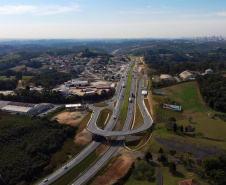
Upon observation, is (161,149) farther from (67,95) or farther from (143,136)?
(67,95)

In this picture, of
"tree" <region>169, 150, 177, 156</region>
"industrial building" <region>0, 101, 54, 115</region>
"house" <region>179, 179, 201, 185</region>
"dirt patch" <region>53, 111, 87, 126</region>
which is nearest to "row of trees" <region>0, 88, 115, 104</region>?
Result: "industrial building" <region>0, 101, 54, 115</region>

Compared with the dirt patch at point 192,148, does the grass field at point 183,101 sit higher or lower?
higher

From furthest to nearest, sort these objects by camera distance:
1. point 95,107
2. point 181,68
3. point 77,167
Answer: point 181,68 < point 95,107 < point 77,167

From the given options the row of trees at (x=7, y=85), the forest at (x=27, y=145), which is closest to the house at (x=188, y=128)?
the forest at (x=27, y=145)

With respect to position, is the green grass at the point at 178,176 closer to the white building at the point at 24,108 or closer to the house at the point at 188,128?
the house at the point at 188,128

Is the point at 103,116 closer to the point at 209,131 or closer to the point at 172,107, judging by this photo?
the point at 172,107

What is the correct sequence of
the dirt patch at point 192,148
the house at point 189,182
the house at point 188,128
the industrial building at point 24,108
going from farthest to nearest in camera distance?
the industrial building at point 24,108, the house at point 188,128, the dirt patch at point 192,148, the house at point 189,182

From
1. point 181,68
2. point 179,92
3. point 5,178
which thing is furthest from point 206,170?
point 181,68

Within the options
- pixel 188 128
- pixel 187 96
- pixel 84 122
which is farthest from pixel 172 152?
pixel 187 96
